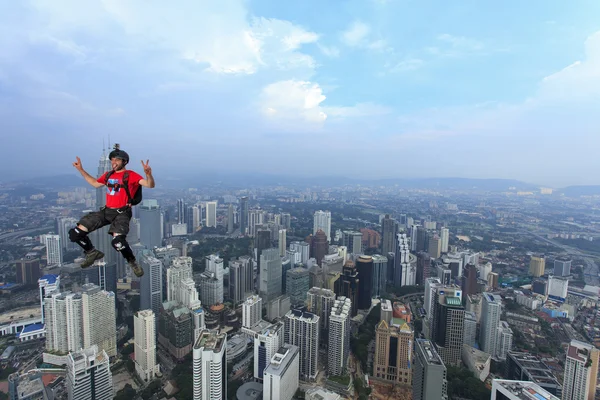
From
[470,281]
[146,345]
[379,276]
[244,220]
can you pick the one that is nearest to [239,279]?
[146,345]

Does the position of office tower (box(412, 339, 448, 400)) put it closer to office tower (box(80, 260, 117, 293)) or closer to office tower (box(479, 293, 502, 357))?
office tower (box(479, 293, 502, 357))

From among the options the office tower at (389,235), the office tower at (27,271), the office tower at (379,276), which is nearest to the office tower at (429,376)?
the office tower at (379,276)

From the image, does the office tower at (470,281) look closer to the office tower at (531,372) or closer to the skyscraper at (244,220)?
the office tower at (531,372)

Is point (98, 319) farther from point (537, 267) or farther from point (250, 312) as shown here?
point (537, 267)

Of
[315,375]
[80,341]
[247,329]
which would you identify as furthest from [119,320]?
[315,375]

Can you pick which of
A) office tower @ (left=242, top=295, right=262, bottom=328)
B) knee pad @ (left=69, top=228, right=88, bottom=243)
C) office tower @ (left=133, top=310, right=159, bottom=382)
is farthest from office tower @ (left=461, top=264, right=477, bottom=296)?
knee pad @ (left=69, top=228, right=88, bottom=243)

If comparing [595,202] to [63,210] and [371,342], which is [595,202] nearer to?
[371,342]
